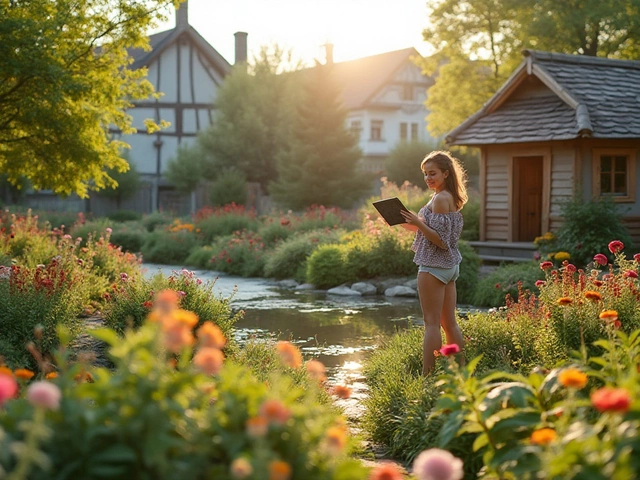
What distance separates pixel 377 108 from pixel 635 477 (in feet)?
148

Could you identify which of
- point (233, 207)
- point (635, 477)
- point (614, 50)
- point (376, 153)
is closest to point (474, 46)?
point (614, 50)

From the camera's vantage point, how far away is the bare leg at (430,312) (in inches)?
250

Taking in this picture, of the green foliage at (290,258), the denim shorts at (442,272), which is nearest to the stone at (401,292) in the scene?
the green foliage at (290,258)

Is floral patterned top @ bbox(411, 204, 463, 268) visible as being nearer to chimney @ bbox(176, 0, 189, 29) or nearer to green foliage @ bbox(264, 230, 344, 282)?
green foliage @ bbox(264, 230, 344, 282)

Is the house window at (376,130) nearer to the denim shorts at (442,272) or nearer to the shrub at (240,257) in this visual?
the shrub at (240,257)

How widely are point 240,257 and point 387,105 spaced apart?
2921 cm

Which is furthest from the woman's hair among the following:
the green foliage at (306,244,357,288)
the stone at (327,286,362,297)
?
the green foliage at (306,244,357,288)

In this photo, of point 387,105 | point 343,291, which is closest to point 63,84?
point 343,291

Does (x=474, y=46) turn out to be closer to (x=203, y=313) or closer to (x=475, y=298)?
(x=475, y=298)

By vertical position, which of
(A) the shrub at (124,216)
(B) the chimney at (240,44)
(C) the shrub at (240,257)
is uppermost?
(B) the chimney at (240,44)

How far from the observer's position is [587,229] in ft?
52.1

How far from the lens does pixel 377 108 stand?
47.3 meters

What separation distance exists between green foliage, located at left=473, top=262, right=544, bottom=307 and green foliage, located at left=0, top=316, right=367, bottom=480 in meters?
10.5

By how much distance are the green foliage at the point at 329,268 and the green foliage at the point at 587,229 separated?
3986 millimetres
